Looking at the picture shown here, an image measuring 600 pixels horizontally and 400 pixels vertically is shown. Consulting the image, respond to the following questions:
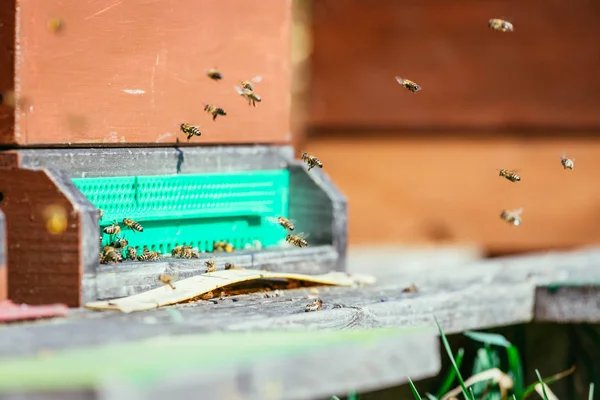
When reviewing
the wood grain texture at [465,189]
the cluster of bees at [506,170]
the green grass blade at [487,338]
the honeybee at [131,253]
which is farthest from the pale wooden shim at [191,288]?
the wood grain texture at [465,189]

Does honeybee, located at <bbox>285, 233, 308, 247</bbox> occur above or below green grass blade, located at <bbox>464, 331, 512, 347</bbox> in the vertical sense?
above

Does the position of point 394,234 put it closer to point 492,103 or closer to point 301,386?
point 492,103

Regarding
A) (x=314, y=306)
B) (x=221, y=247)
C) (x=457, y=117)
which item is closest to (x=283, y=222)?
(x=221, y=247)

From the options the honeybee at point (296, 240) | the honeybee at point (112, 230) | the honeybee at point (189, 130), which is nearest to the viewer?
the honeybee at point (112, 230)

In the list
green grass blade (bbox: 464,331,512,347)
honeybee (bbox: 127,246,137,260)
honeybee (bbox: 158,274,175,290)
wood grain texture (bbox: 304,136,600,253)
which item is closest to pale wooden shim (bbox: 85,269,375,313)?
honeybee (bbox: 158,274,175,290)

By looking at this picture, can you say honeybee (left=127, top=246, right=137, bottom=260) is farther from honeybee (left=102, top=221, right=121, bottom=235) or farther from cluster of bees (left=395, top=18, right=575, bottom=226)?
cluster of bees (left=395, top=18, right=575, bottom=226)

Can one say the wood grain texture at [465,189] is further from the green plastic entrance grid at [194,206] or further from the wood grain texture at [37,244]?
the wood grain texture at [37,244]
